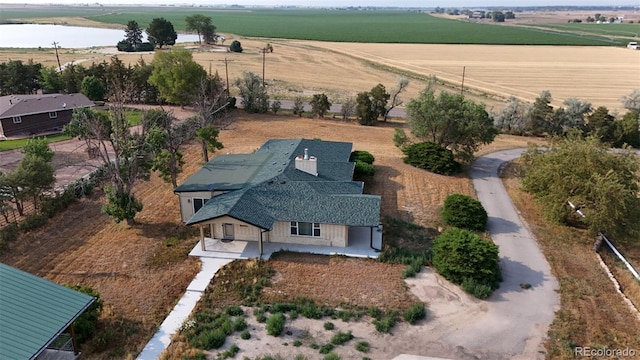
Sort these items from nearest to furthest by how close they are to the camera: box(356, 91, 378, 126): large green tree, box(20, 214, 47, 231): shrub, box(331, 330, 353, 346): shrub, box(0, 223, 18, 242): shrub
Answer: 1. box(331, 330, 353, 346): shrub
2. box(0, 223, 18, 242): shrub
3. box(20, 214, 47, 231): shrub
4. box(356, 91, 378, 126): large green tree

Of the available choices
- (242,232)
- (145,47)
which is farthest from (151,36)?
(242,232)

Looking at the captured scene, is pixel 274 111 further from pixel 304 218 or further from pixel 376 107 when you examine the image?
pixel 304 218

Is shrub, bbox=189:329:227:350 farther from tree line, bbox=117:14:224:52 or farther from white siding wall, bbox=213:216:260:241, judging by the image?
tree line, bbox=117:14:224:52

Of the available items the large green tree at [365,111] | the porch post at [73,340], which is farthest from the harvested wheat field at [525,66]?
the porch post at [73,340]

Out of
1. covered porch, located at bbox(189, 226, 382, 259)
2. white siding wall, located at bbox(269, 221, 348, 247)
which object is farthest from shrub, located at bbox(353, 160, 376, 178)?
white siding wall, located at bbox(269, 221, 348, 247)

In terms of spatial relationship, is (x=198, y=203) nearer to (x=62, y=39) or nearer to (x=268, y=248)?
(x=268, y=248)
